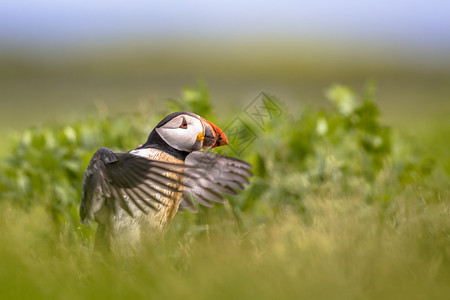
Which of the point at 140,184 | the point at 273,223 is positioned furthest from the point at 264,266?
the point at 273,223

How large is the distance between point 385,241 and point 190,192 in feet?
4.84

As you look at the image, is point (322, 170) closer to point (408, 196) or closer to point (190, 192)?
point (408, 196)

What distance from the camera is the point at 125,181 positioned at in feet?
10.4

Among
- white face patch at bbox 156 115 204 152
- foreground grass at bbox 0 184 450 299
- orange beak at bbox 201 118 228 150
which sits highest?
white face patch at bbox 156 115 204 152

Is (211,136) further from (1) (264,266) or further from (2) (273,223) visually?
(2) (273,223)

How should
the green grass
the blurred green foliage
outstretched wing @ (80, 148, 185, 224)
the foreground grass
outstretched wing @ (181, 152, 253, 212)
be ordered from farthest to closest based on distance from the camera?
the blurred green foliage
outstretched wing @ (181, 152, 253, 212)
outstretched wing @ (80, 148, 185, 224)
the green grass
the foreground grass

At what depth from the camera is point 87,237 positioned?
4.21 meters

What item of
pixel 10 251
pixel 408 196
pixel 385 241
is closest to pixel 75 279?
pixel 10 251

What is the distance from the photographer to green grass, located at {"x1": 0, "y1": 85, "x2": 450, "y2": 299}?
279 centimetres

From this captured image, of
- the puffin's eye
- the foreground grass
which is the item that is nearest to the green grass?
the foreground grass

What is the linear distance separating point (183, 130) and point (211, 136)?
19 centimetres

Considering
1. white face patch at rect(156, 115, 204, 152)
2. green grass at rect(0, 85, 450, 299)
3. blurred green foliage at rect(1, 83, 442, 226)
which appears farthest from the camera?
blurred green foliage at rect(1, 83, 442, 226)

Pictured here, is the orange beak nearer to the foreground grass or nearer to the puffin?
the puffin

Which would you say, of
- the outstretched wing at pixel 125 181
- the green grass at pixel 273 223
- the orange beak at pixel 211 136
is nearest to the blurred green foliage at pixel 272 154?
the green grass at pixel 273 223
